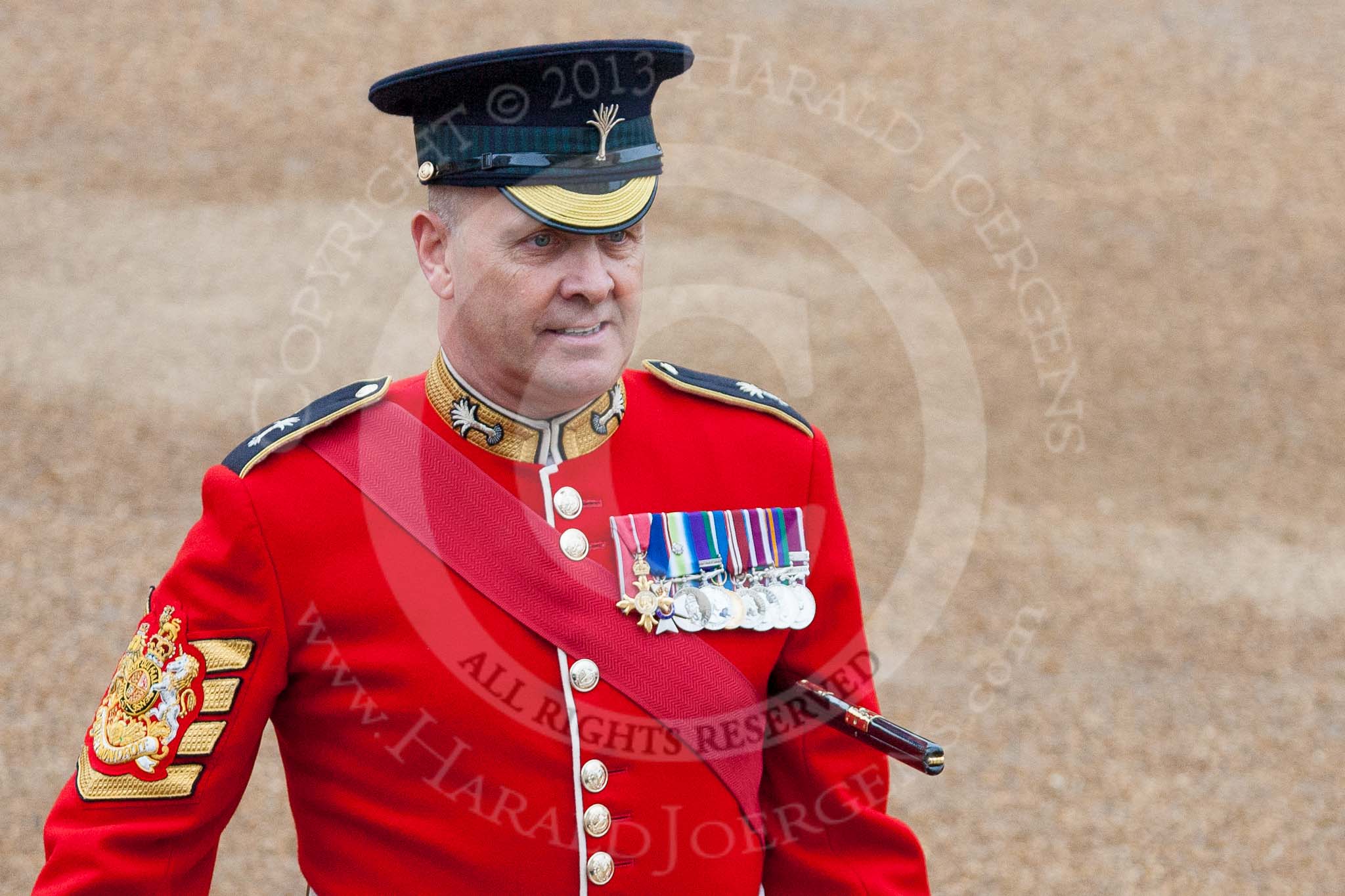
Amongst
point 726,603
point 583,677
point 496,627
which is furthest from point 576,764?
point 726,603

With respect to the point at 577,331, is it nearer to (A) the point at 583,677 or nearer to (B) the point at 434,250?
(B) the point at 434,250

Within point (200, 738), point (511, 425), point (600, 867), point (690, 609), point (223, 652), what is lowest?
point (600, 867)

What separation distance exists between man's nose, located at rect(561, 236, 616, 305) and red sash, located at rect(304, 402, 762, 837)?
0.36m

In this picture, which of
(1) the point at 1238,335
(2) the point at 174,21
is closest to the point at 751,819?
(1) the point at 1238,335

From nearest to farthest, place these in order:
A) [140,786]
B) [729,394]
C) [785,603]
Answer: [140,786]
[785,603]
[729,394]

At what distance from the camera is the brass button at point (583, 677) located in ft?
7.27

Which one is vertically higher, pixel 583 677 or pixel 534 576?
pixel 534 576

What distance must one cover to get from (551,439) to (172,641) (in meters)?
0.66

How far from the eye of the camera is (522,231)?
7.08 feet

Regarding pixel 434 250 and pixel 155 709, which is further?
pixel 434 250

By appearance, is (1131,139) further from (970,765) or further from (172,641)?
(172,641)

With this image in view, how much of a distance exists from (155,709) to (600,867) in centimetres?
69

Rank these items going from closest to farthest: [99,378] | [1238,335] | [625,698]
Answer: [625,698]
[99,378]
[1238,335]

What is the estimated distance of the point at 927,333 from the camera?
28.0 feet
